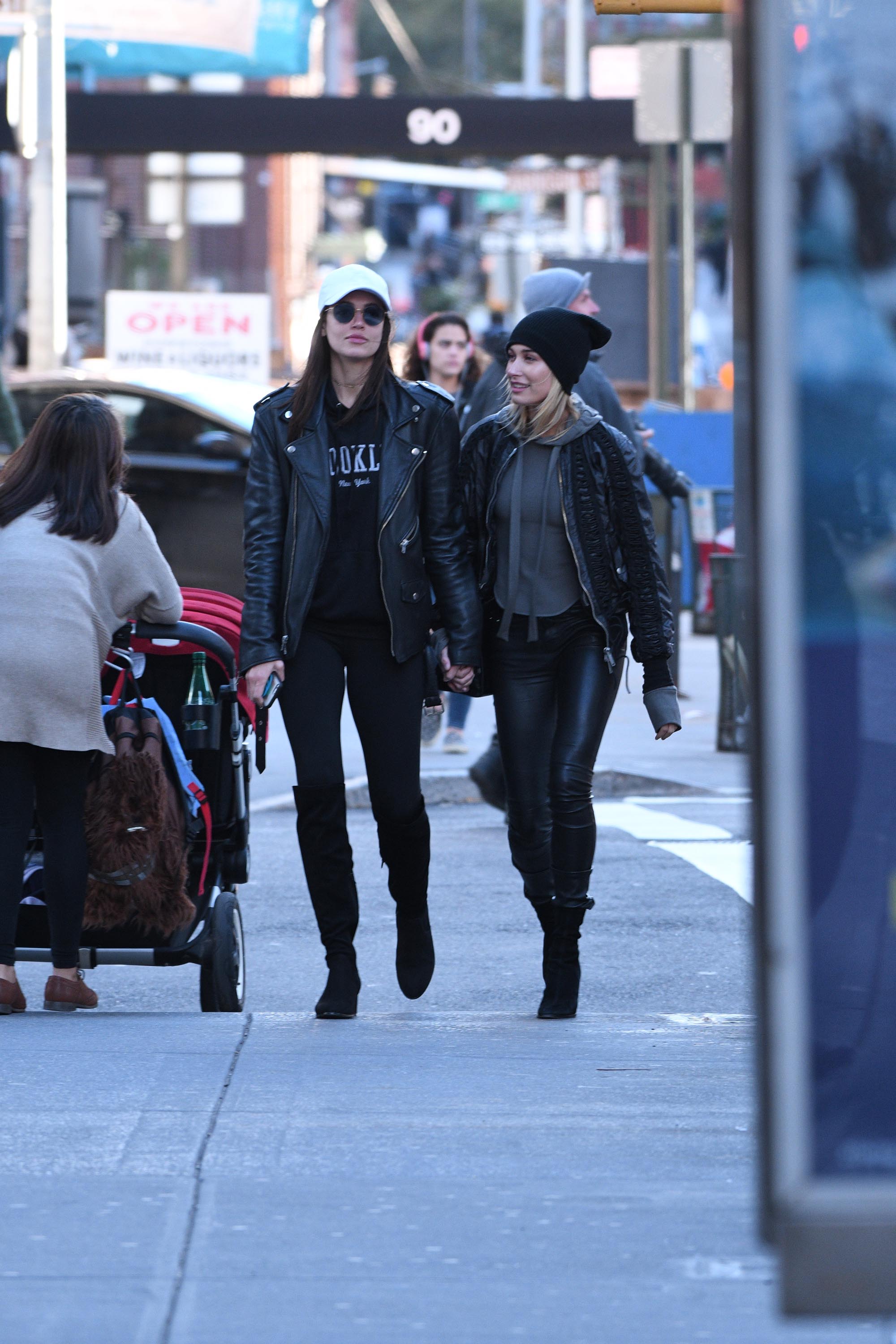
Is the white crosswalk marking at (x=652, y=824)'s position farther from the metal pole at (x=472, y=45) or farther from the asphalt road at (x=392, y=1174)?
the metal pole at (x=472, y=45)

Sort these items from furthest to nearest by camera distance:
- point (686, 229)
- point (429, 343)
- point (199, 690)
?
point (686, 229) → point (429, 343) → point (199, 690)

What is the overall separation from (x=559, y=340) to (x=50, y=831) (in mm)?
1806

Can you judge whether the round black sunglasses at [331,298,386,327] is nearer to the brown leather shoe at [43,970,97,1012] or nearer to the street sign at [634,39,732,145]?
the brown leather shoe at [43,970,97,1012]

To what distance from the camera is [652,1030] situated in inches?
229

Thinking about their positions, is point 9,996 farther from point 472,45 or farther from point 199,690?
point 472,45

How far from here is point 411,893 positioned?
5.89 meters

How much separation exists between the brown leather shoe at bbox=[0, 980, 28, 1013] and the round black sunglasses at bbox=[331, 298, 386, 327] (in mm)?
1879

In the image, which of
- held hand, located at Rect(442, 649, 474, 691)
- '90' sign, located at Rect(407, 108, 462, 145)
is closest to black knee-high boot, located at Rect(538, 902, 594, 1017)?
held hand, located at Rect(442, 649, 474, 691)

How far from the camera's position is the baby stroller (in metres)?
5.89

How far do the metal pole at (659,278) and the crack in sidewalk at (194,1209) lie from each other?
13.3 m

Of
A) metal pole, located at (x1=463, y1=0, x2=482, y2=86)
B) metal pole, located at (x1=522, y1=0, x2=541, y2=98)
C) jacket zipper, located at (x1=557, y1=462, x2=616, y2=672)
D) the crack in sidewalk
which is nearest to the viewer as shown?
the crack in sidewalk

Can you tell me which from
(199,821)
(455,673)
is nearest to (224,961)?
(199,821)

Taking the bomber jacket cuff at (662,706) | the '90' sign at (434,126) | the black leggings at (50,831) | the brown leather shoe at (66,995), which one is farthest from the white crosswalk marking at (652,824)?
the '90' sign at (434,126)

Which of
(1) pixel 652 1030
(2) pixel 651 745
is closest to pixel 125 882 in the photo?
(1) pixel 652 1030
